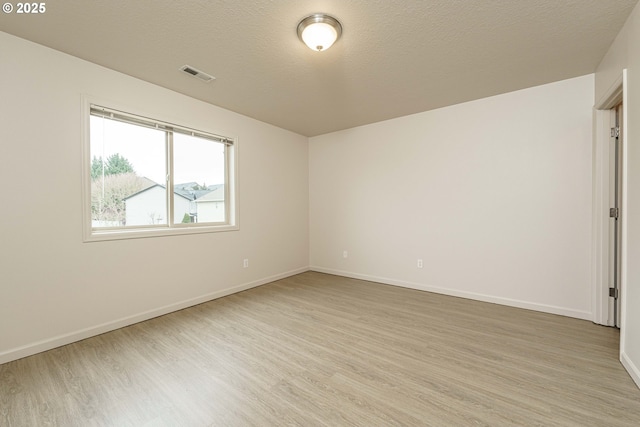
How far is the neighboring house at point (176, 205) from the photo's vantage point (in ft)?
9.62

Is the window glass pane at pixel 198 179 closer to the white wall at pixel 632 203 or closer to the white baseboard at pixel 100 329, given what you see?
the white baseboard at pixel 100 329

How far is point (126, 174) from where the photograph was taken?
9.33ft

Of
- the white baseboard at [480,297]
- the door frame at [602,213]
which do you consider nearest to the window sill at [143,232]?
the white baseboard at [480,297]

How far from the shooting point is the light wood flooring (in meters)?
1.52

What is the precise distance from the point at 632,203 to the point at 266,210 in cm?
396

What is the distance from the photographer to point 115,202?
276cm

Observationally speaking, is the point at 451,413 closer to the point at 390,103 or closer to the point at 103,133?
the point at 390,103

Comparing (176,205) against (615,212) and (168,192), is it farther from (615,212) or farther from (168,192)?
(615,212)

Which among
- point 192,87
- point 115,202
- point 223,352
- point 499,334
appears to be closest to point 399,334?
point 499,334

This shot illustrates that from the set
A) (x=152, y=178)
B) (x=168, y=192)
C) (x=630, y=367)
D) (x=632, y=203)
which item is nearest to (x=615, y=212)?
(x=632, y=203)

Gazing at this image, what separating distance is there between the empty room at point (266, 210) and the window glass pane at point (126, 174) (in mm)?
22

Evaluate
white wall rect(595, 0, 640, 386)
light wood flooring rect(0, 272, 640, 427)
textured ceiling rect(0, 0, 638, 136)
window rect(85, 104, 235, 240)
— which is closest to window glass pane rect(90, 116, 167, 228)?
window rect(85, 104, 235, 240)

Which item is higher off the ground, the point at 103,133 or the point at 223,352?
the point at 103,133

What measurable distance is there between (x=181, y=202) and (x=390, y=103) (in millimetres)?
3032
